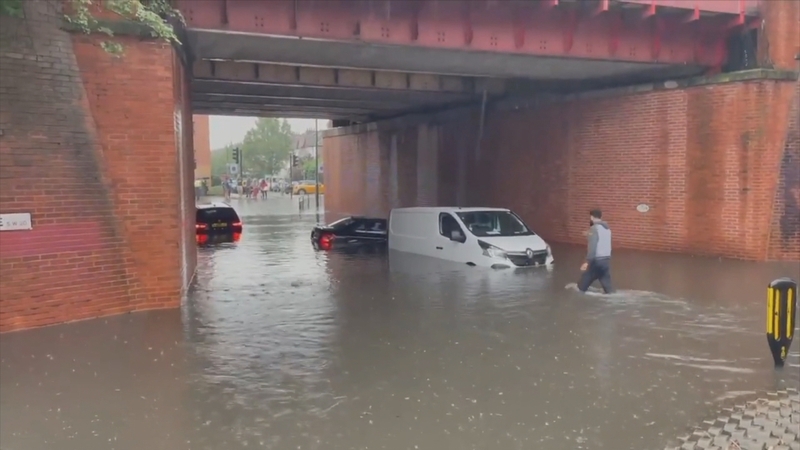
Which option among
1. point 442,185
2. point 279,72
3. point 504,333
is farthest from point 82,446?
point 442,185

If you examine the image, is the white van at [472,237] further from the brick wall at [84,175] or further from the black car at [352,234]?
the brick wall at [84,175]

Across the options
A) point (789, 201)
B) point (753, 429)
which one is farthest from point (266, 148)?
point (753, 429)

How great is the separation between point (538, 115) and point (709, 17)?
6329 millimetres

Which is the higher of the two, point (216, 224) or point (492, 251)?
point (216, 224)

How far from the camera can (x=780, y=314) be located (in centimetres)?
711

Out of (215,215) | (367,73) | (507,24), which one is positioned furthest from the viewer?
(215,215)

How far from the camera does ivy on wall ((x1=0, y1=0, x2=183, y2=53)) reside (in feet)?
28.4

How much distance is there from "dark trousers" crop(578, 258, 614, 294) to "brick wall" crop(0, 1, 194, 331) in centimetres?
656

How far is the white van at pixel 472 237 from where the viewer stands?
1508cm

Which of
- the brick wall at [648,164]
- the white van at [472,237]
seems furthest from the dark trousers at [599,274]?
the brick wall at [648,164]

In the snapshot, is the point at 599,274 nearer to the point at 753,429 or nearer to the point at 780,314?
the point at 780,314

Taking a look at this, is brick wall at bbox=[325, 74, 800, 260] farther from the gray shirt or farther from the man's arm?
the man's arm

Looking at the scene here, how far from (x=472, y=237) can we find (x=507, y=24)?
15.4 feet

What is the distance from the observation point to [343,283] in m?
13.5
